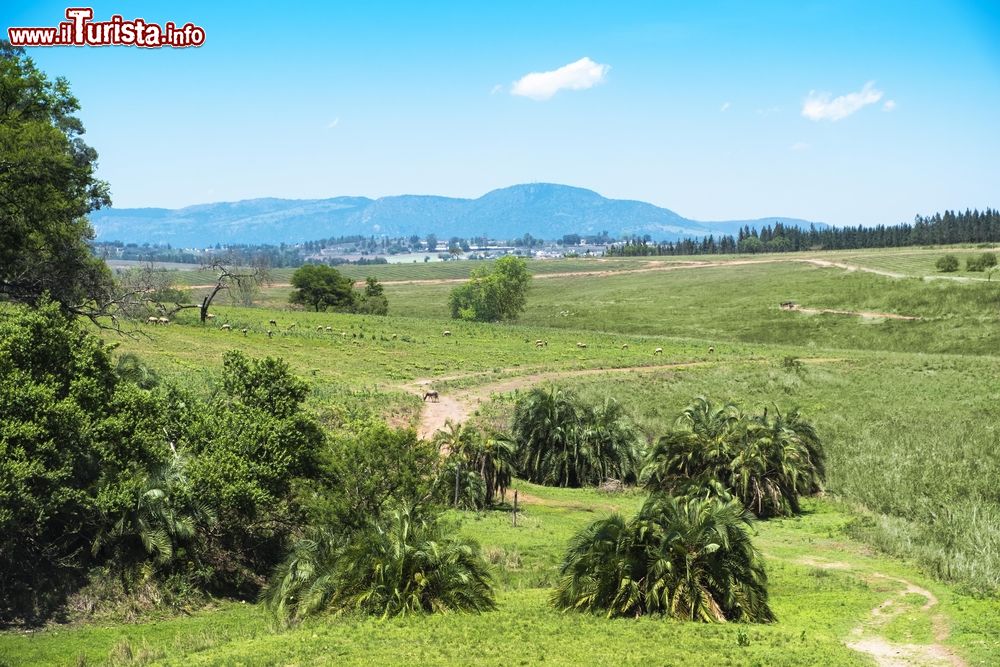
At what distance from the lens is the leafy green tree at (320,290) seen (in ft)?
454

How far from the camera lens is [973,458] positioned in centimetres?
4912

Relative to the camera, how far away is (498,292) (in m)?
146

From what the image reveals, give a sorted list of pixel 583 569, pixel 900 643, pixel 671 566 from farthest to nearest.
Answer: pixel 583 569, pixel 671 566, pixel 900 643

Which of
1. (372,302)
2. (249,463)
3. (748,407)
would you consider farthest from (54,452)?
(372,302)

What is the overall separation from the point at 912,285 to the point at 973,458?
94544mm

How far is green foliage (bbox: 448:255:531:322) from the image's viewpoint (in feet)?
477

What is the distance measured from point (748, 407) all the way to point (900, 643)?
1783 inches

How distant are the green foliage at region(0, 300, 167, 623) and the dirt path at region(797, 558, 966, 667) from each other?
76.0 feet

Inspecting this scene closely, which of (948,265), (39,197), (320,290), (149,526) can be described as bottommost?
(149,526)

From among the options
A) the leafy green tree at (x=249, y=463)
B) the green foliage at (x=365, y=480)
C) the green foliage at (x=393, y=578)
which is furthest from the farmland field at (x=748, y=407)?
the green foliage at (x=365, y=480)

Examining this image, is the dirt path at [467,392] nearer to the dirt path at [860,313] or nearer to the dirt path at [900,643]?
the dirt path at [900,643]

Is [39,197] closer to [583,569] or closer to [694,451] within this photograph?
[583,569]

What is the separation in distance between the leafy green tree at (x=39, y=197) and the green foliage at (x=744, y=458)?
2741 cm

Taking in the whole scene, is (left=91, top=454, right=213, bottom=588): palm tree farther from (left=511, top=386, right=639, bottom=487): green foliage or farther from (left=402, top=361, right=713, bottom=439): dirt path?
(left=511, top=386, right=639, bottom=487): green foliage
